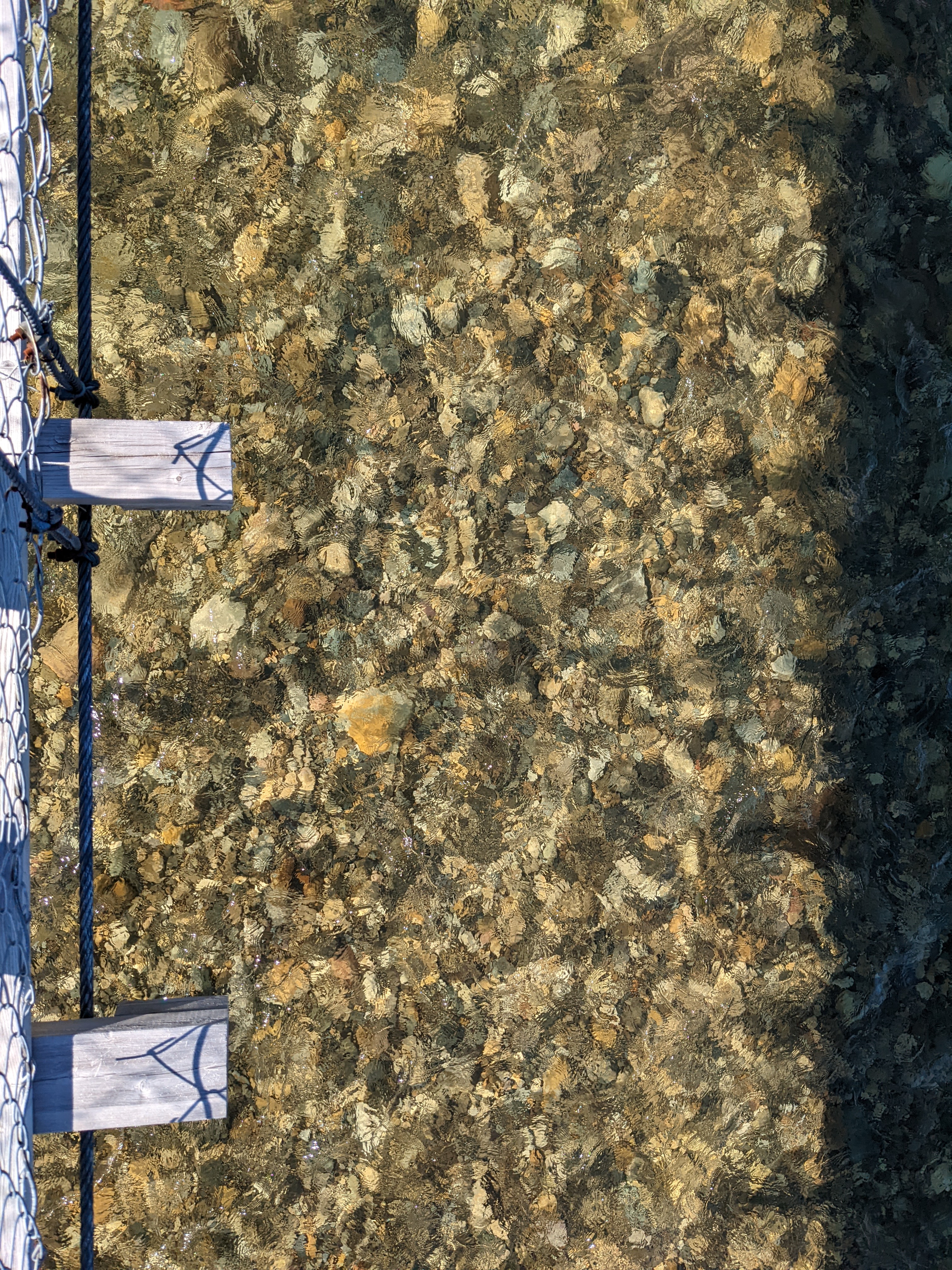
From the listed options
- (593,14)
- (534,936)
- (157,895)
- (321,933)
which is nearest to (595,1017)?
(534,936)

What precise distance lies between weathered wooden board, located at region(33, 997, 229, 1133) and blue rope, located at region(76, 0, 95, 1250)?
0.47ft

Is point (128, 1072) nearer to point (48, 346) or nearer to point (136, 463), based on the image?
point (136, 463)

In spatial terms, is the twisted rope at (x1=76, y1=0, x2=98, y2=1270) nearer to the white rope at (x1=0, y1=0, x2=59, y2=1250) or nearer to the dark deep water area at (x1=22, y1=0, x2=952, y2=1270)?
the white rope at (x1=0, y1=0, x2=59, y2=1250)

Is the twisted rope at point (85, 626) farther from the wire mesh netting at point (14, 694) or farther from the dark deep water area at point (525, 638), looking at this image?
the dark deep water area at point (525, 638)

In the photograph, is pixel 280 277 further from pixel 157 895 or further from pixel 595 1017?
pixel 595 1017

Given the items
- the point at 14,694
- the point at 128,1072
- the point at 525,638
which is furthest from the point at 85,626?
the point at 525,638

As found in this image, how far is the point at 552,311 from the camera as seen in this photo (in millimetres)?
1644

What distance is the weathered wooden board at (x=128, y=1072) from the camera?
91 cm

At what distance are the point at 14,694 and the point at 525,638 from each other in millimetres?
934

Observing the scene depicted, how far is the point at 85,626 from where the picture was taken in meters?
1.11

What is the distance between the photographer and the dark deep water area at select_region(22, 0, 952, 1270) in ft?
5.10

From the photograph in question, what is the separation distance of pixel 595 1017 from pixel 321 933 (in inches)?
20.9

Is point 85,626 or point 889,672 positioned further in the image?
point 889,672

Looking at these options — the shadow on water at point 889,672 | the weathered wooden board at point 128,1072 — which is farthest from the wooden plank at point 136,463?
the shadow on water at point 889,672
